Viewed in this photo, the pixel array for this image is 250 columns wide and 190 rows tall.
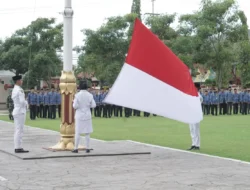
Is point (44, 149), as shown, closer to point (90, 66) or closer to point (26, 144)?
point (26, 144)

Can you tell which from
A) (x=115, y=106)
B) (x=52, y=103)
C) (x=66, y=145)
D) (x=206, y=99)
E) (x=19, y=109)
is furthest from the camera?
(x=206, y=99)

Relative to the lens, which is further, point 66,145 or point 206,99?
point 206,99

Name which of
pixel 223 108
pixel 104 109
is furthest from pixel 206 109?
pixel 104 109

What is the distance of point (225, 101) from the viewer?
34.2 meters

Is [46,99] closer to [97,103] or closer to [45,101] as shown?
[45,101]

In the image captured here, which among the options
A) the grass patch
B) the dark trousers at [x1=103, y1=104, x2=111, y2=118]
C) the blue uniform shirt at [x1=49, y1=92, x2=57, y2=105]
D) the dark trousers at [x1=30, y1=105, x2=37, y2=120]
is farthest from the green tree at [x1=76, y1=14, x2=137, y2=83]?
the grass patch

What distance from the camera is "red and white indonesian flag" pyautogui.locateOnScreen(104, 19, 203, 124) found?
11.1 meters

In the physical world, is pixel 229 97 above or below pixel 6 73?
below

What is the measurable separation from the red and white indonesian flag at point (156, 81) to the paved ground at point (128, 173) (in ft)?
3.71

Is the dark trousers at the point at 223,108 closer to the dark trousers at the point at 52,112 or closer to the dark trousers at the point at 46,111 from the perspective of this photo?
the dark trousers at the point at 52,112

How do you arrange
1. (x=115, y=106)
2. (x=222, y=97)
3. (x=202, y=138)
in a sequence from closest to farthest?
(x=202, y=138)
(x=115, y=106)
(x=222, y=97)

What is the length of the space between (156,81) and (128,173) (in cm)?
209

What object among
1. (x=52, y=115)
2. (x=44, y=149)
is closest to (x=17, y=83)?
(x=44, y=149)

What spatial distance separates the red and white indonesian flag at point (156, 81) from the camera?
36.3 ft
